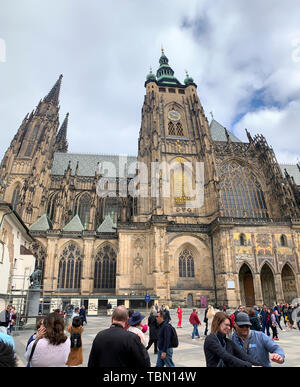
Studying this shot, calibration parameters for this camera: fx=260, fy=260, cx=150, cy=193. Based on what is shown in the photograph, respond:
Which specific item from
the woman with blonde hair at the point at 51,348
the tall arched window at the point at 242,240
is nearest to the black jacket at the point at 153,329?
the woman with blonde hair at the point at 51,348

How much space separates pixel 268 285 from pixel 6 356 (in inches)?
1219

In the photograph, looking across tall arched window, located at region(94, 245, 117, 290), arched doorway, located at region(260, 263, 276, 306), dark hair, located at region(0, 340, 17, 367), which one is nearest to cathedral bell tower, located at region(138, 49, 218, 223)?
tall arched window, located at region(94, 245, 117, 290)

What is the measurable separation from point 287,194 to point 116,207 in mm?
23612

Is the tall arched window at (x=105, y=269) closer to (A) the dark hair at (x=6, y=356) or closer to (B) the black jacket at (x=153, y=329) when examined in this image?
(B) the black jacket at (x=153, y=329)

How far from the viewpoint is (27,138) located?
44.8m

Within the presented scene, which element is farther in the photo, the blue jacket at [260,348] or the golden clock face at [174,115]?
the golden clock face at [174,115]

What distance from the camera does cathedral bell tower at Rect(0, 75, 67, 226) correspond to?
119ft

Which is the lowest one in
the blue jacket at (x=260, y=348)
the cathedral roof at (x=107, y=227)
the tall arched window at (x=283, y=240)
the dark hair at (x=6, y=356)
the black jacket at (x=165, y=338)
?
the black jacket at (x=165, y=338)

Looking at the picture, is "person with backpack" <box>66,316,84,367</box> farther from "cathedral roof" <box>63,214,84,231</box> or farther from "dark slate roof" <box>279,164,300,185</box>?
"dark slate roof" <box>279,164,300,185</box>

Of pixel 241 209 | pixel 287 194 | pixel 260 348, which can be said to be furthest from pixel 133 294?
pixel 260 348

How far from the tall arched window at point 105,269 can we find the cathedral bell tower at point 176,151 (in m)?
5.98

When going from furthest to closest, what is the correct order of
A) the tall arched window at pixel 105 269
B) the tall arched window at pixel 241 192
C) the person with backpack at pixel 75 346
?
the tall arched window at pixel 241 192
the tall arched window at pixel 105 269
the person with backpack at pixel 75 346

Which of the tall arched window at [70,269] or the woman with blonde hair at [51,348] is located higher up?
the tall arched window at [70,269]

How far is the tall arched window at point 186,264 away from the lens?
2820cm
